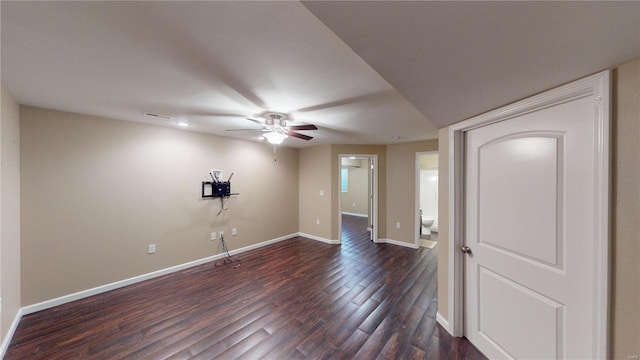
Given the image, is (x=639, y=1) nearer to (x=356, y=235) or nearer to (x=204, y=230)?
(x=204, y=230)

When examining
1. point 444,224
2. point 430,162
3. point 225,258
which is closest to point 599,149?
point 444,224

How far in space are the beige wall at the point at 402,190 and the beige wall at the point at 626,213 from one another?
345 centimetres

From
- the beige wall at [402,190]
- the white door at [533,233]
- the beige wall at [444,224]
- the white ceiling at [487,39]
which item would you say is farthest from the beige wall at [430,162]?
the white ceiling at [487,39]

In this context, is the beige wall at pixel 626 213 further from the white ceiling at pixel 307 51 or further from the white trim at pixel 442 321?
the white trim at pixel 442 321

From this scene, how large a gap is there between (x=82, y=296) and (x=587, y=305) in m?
4.61

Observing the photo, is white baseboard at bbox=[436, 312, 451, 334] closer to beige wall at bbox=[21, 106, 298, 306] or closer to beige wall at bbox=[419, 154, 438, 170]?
beige wall at bbox=[21, 106, 298, 306]

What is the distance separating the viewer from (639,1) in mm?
574

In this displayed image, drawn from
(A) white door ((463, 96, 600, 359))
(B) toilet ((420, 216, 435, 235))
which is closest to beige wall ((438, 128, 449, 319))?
(A) white door ((463, 96, 600, 359))

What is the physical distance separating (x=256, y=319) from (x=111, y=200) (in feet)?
8.15

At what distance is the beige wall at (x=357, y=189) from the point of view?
8.30m

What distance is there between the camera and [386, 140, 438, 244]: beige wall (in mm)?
4469

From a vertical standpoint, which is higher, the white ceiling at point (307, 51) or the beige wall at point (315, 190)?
the white ceiling at point (307, 51)

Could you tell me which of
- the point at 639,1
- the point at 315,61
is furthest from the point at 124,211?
the point at 639,1

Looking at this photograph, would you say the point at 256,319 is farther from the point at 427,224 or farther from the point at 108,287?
the point at 427,224
